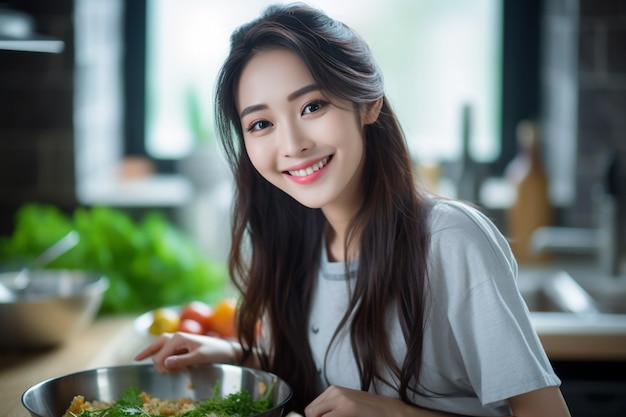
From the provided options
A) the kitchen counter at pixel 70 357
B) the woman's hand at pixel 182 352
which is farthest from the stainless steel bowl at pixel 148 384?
the kitchen counter at pixel 70 357

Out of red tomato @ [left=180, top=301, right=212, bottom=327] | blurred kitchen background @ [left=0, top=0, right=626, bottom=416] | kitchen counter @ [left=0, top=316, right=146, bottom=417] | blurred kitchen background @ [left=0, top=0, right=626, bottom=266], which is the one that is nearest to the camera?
kitchen counter @ [left=0, top=316, right=146, bottom=417]

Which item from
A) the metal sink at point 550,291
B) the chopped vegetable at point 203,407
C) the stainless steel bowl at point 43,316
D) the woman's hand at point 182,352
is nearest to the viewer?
the chopped vegetable at point 203,407

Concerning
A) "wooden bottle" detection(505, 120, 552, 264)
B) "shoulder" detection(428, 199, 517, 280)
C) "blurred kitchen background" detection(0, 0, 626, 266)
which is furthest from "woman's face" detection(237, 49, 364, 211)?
"wooden bottle" detection(505, 120, 552, 264)

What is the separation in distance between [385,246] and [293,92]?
306 mm

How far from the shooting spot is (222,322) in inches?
88.9

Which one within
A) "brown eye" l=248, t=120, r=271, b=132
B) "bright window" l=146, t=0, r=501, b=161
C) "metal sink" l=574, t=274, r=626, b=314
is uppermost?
"bright window" l=146, t=0, r=501, b=161

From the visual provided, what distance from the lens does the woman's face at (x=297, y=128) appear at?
1521 millimetres

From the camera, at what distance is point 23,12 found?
3.04 m

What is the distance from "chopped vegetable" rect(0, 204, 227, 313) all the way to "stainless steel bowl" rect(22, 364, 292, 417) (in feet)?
3.16

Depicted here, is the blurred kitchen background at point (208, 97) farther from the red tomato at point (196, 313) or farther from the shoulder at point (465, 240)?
the shoulder at point (465, 240)

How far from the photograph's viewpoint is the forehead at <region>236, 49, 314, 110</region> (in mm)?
1520

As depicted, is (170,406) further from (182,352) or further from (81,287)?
(81,287)

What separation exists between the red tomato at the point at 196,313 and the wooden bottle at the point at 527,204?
1.15 m

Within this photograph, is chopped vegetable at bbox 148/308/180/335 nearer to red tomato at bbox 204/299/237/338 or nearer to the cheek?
red tomato at bbox 204/299/237/338
